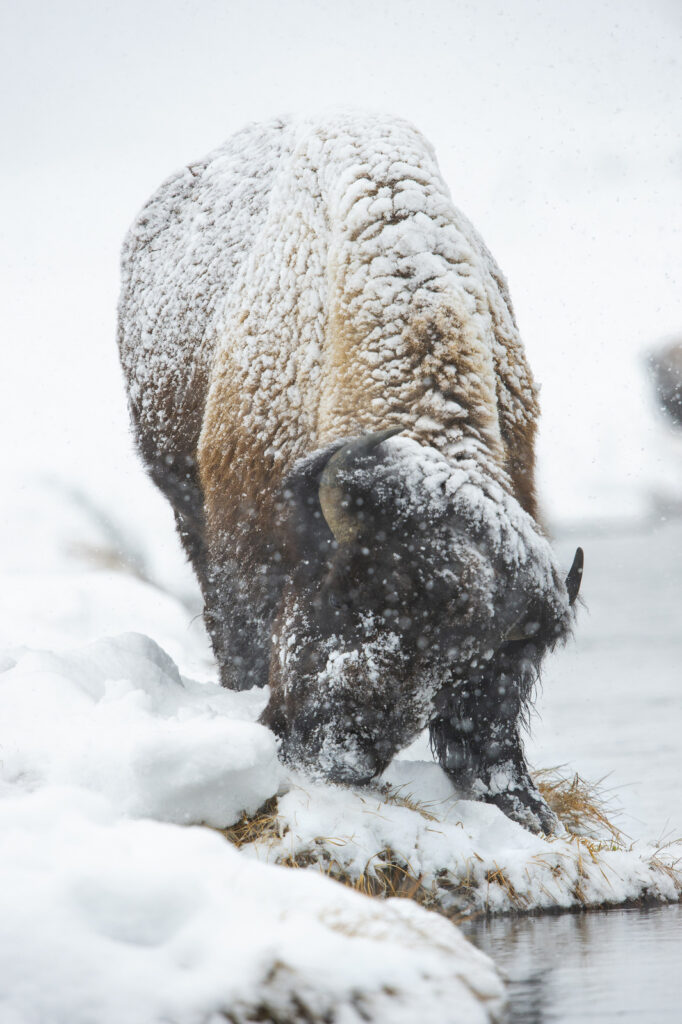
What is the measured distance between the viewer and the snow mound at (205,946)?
1327mm

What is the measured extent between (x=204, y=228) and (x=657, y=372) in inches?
298

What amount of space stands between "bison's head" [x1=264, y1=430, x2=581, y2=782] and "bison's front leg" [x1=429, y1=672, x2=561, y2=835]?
478mm

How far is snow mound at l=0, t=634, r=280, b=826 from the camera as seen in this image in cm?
239

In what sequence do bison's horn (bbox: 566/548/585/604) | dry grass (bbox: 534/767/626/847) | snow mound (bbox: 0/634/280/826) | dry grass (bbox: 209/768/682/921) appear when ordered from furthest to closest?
dry grass (bbox: 534/767/626/847), bison's horn (bbox: 566/548/585/604), dry grass (bbox: 209/768/682/921), snow mound (bbox: 0/634/280/826)

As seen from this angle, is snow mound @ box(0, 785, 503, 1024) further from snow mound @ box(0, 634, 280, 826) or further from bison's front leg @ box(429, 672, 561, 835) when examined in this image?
bison's front leg @ box(429, 672, 561, 835)

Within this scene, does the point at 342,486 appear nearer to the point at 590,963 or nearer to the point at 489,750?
the point at 489,750

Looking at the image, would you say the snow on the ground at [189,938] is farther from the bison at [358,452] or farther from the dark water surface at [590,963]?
the bison at [358,452]

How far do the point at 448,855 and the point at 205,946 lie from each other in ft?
4.85

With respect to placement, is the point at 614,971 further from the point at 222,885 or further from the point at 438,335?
the point at 438,335

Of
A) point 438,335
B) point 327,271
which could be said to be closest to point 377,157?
point 327,271

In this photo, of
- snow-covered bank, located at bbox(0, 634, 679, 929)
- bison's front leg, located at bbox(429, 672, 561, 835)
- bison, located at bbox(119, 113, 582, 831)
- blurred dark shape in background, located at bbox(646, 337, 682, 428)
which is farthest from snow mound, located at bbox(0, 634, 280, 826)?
blurred dark shape in background, located at bbox(646, 337, 682, 428)

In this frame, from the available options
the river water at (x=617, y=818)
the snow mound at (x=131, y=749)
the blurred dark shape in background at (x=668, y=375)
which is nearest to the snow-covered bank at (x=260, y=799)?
the snow mound at (x=131, y=749)

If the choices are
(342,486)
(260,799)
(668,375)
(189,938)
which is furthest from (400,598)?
(668,375)

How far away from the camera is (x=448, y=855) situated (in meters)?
2.74
